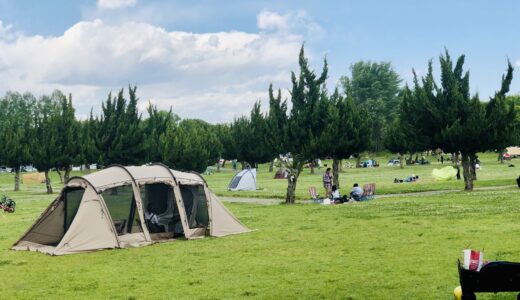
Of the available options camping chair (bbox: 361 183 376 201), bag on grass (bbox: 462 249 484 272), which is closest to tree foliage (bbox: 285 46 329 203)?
camping chair (bbox: 361 183 376 201)

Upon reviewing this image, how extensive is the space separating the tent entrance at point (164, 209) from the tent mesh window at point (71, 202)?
2.33 m

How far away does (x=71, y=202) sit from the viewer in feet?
60.4

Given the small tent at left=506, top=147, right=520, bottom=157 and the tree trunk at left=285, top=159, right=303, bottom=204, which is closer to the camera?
the tree trunk at left=285, top=159, right=303, bottom=204

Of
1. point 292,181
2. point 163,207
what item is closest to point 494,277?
point 163,207

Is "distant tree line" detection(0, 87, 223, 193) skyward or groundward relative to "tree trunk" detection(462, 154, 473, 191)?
skyward

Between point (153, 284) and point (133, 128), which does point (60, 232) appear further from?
point (133, 128)

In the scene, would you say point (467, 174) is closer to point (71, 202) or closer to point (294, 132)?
point (294, 132)

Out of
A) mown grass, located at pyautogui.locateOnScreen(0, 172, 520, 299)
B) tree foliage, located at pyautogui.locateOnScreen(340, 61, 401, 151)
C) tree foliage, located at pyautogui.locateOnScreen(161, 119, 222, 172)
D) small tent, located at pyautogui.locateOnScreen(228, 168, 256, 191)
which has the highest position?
tree foliage, located at pyautogui.locateOnScreen(340, 61, 401, 151)


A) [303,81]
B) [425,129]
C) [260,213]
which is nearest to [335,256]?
[260,213]

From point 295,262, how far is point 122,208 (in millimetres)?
6842

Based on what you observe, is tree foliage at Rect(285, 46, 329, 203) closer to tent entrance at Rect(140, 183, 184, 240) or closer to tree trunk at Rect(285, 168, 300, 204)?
tree trunk at Rect(285, 168, 300, 204)

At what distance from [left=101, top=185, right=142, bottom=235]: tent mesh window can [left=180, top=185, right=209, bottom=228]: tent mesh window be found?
2.08 meters

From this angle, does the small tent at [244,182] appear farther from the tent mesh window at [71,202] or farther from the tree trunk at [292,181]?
the tent mesh window at [71,202]

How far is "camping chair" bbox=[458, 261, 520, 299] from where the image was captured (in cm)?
817
